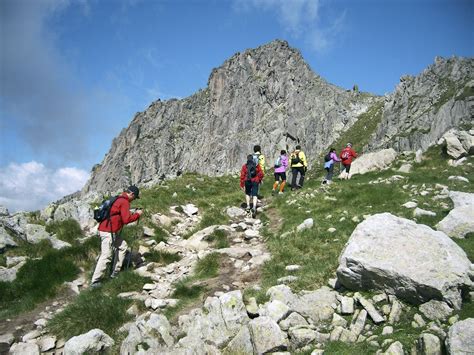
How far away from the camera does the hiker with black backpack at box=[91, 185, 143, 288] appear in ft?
37.0

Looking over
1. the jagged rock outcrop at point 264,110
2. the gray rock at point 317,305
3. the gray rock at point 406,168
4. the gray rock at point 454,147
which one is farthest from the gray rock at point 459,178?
the jagged rock outcrop at point 264,110

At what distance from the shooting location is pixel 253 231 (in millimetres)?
14859

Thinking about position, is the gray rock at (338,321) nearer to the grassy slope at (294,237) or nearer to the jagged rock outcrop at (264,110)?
the grassy slope at (294,237)

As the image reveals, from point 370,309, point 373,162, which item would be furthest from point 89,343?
point 373,162

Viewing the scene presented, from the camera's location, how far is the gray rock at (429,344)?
17.1 feet

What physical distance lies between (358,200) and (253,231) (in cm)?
506

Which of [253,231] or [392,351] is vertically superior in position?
[253,231]

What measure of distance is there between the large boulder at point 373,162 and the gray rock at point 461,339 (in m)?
22.6

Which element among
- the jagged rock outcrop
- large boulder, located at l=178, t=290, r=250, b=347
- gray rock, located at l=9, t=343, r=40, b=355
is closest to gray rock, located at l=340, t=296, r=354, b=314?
large boulder, located at l=178, t=290, r=250, b=347

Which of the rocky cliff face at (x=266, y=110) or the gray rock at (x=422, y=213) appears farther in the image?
the rocky cliff face at (x=266, y=110)

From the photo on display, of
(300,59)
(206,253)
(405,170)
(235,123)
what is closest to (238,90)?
(235,123)

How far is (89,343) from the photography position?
7297mm

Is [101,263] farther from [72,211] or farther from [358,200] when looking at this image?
[358,200]

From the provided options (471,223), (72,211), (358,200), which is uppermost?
(72,211)
